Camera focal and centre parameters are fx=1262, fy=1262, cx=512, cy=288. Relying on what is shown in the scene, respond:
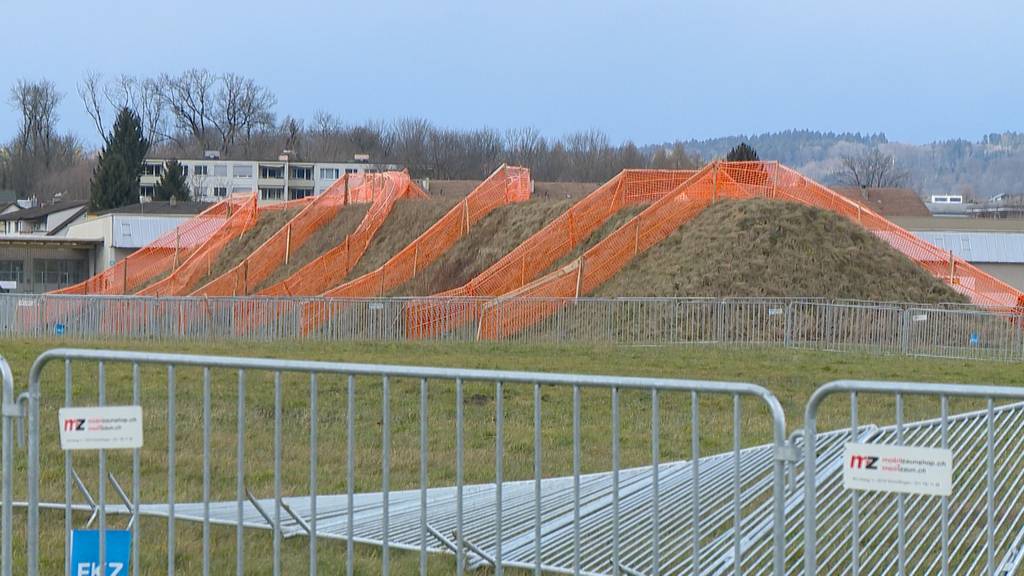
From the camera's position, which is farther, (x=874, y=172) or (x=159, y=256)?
(x=874, y=172)

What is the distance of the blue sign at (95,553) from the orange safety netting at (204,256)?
38063 millimetres

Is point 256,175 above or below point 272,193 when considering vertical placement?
above

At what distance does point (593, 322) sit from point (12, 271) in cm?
4994

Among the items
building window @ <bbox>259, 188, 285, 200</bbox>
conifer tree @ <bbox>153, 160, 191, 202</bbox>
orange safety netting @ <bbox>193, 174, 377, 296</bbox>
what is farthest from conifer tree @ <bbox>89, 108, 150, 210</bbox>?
orange safety netting @ <bbox>193, 174, 377, 296</bbox>

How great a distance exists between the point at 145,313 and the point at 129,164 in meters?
77.5

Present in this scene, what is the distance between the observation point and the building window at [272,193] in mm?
125875

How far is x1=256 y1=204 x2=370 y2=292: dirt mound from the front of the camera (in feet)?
143

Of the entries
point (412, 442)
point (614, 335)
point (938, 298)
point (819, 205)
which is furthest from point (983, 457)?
point (819, 205)

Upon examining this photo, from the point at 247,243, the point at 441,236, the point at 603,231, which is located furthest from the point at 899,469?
the point at 247,243

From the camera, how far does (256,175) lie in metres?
123

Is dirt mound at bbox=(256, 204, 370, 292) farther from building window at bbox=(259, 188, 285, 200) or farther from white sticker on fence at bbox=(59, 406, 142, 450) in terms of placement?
building window at bbox=(259, 188, 285, 200)

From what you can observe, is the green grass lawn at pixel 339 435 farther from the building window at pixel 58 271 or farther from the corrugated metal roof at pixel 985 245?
the building window at pixel 58 271

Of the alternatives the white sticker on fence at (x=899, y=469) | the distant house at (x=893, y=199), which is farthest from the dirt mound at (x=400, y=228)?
the distant house at (x=893, y=199)

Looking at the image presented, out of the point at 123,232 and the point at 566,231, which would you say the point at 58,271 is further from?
the point at 566,231
